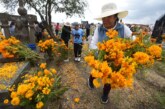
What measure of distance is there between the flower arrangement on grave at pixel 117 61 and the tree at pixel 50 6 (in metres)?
9.81

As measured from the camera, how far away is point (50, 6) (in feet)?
35.9

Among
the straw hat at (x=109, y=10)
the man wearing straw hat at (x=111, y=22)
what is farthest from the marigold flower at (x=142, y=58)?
the straw hat at (x=109, y=10)

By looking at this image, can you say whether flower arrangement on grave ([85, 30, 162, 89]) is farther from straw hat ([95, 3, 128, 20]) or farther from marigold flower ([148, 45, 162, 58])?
straw hat ([95, 3, 128, 20])

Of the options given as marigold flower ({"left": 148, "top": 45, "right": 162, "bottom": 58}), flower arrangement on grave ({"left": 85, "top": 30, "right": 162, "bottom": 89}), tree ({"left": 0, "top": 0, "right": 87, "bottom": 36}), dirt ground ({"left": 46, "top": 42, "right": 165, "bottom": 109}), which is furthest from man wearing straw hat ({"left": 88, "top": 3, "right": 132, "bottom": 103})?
tree ({"left": 0, "top": 0, "right": 87, "bottom": 36})

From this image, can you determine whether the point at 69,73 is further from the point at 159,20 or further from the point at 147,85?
the point at 159,20

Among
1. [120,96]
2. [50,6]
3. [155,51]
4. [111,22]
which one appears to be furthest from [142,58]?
[50,6]

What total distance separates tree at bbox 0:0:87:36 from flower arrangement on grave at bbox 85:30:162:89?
386 inches

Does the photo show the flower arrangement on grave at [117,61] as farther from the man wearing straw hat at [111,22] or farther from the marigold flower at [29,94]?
the marigold flower at [29,94]

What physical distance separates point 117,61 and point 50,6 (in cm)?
1054

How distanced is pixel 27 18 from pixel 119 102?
214 inches

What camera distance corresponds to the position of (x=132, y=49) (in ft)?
6.28

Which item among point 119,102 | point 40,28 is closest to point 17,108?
point 119,102

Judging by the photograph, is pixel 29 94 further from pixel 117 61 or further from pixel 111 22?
pixel 111 22

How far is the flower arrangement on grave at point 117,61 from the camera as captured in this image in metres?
1.44
